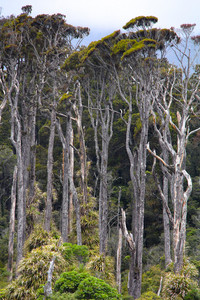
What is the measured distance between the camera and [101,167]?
20.8 metres

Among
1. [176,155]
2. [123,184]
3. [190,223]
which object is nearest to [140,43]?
[176,155]

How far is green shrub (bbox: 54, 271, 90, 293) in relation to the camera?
10219mm

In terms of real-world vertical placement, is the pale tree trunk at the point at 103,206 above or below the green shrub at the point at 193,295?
above

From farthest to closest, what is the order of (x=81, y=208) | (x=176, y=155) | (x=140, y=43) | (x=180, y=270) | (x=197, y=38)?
(x=81, y=208) → (x=197, y=38) → (x=140, y=43) → (x=176, y=155) → (x=180, y=270)

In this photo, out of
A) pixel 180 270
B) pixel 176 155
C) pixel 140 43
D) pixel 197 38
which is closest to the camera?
pixel 180 270

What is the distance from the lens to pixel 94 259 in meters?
16.2

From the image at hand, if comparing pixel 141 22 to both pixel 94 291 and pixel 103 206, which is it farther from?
pixel 94 291

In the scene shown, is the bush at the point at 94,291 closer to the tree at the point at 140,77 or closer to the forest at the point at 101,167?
the forest at the point at 101,167

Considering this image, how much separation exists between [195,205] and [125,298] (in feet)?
46.2

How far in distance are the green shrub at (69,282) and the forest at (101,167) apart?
0.04 meters

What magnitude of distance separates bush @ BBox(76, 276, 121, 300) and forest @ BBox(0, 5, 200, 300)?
0.09ft

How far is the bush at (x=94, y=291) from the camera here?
9.53 metres

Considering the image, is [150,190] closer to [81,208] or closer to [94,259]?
[81,208]

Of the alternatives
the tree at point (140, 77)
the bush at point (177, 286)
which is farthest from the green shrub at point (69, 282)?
the tree at point (140, 77)
